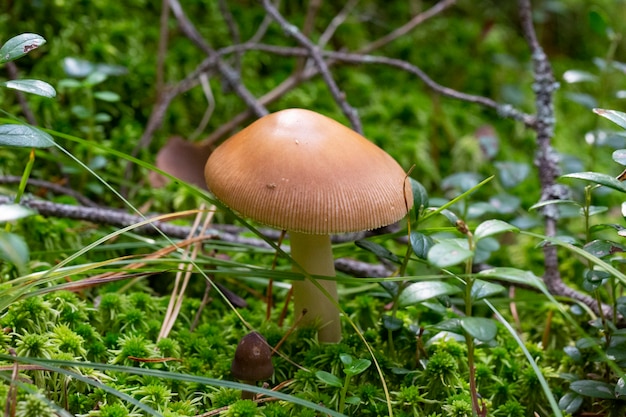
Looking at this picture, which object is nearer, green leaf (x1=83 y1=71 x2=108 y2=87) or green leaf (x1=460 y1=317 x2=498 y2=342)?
green leaf (x1=460 y1=317 x2=498 y2=342)

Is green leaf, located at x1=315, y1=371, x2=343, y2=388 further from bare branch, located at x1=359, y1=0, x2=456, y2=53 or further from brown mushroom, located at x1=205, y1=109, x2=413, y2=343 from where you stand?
bare branch, located at x1=359, y1=0, x2=456, y2=53

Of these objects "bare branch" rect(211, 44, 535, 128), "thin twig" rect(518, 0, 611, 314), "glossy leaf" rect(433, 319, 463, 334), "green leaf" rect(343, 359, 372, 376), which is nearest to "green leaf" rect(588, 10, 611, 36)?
"thin twig" rect(518, 0, 611, 314)

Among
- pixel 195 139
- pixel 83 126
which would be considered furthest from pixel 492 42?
pixel 83 126

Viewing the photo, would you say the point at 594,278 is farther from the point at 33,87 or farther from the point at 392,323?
the point at 33,87

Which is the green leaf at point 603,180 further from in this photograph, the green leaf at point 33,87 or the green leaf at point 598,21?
the green leaf at point 33,87

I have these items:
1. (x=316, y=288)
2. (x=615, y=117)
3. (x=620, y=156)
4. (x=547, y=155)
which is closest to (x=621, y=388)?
(x=620, y=156)

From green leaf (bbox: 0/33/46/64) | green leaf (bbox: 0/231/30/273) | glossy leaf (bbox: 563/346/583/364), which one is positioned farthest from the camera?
glossy leaf (bbox: 563/346/583/364)

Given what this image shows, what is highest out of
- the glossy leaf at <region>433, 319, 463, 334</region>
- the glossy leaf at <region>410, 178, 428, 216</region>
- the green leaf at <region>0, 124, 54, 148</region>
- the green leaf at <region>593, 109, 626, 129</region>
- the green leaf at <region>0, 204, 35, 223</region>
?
the green leaf at <region>593, 109, 626, 129</region>

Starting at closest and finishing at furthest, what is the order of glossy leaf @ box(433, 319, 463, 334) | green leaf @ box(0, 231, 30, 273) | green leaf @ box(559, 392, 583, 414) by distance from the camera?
green leaf @ box(0, 231, 30, 273)
glossy leaf @ box(433, 319, 463, 334)
green leaf @ box(559, 392, 583, 414)

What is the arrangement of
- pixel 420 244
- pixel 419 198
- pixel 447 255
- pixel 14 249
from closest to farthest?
pixel 14 249, pixel 447 255, pixel 420 244, pixel 419 198
